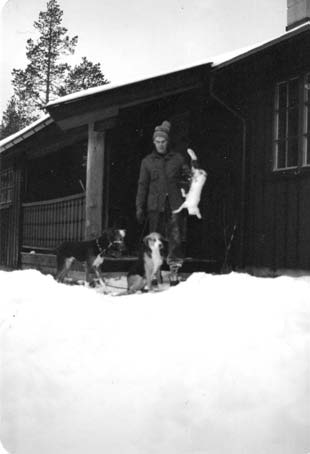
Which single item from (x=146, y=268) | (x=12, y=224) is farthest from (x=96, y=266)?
(x=12, y=224)

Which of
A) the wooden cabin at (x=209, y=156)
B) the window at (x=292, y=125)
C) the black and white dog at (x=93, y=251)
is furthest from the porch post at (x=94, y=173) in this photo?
the window at (x=292, y=125)

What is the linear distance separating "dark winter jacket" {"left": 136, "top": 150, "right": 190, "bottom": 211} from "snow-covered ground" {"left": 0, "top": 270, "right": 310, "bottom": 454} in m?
0.56

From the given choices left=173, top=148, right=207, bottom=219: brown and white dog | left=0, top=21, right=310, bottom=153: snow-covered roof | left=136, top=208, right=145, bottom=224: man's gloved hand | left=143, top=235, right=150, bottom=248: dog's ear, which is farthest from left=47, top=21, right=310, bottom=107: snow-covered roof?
left=143, top=235, right=150, bottom=248: dog's ear

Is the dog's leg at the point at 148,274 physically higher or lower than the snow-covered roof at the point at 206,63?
lower

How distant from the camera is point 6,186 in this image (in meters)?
3.12

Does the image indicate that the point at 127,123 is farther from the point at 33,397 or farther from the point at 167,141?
the point at 33,397

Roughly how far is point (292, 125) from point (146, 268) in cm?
137

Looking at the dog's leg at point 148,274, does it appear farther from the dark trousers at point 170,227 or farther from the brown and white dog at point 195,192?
the brown and white dog at point 195,192

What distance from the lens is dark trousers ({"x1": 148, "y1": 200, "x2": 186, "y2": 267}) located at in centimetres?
282

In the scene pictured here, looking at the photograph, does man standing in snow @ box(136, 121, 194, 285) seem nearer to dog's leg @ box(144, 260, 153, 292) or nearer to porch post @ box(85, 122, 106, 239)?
dog's leg @ box(144, 260, 153, 292)

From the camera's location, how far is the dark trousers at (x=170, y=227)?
2822 mm

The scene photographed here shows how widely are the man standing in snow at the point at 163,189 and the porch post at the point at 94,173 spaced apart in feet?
0.96

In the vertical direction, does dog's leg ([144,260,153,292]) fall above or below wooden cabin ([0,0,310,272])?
below

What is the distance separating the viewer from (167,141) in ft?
9.29
